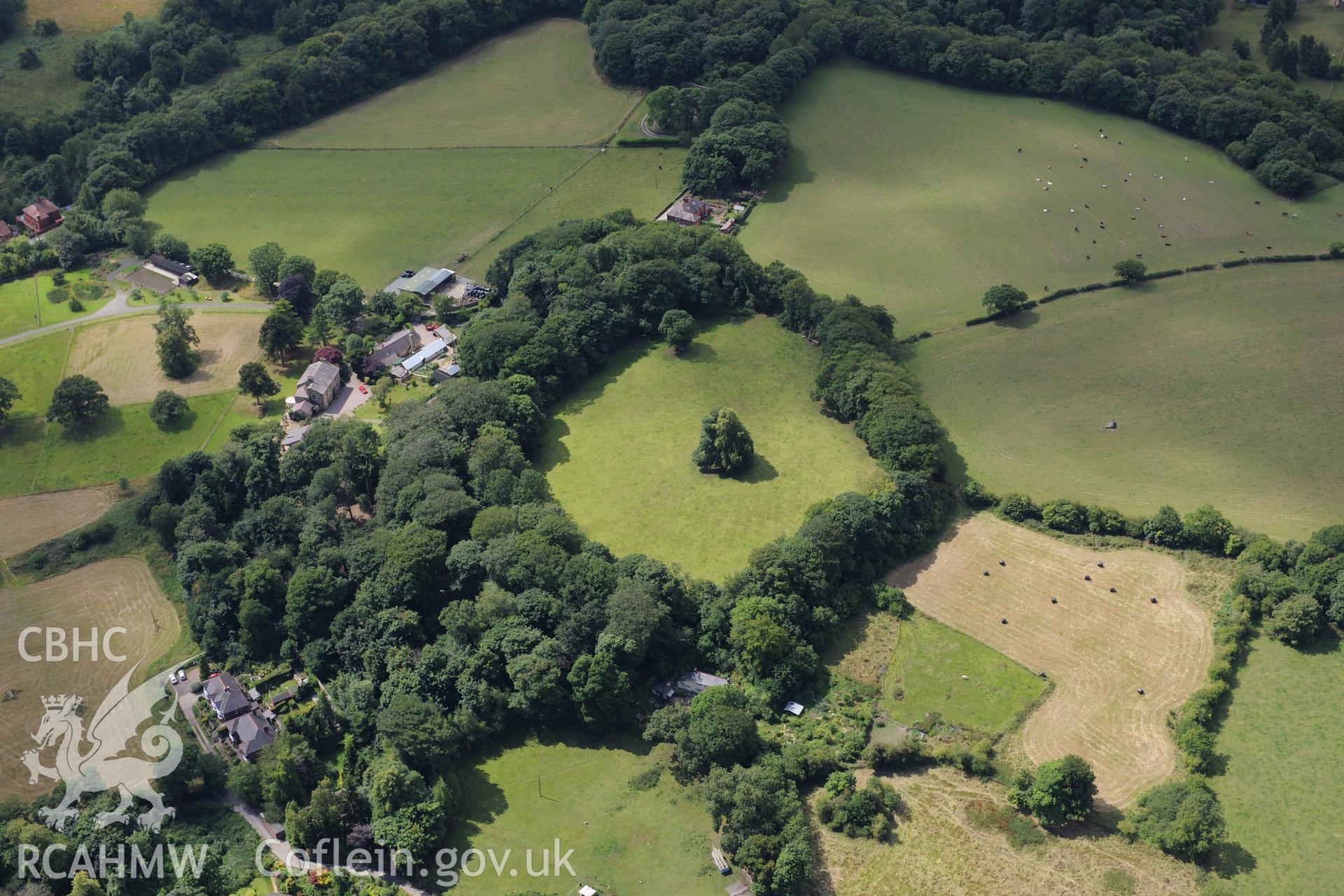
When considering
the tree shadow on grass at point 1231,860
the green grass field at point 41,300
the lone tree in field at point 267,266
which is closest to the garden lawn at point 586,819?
the tree shadow on grass at point 1231,860

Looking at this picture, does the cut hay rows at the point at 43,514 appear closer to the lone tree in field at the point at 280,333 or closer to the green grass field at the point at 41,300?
the lone tree in field at the point at 280,333

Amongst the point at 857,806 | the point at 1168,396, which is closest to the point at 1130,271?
the point at 1168,396

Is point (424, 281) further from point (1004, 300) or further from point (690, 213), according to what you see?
point (1004, 300)

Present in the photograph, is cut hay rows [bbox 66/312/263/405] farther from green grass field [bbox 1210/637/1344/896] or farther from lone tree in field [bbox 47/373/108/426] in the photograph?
green grass field [bbox 1210/637/1344/896]

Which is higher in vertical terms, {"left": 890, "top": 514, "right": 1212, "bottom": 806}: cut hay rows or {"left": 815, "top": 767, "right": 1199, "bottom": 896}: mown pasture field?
{"left": 890, "top": 514, "right": 1212, "bottom": 806}: cut hay rows

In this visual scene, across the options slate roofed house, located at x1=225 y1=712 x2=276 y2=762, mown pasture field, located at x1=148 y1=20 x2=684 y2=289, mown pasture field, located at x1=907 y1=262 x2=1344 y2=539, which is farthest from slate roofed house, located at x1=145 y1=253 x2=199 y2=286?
mown pasture field, located at x1=907 y1=262 x2=1344 y2=539

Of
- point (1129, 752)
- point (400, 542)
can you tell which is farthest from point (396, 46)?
point (1129, 752)

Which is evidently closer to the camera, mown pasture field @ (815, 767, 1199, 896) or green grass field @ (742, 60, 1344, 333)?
mown pasture field @ (815, 767, 1199, 896)
